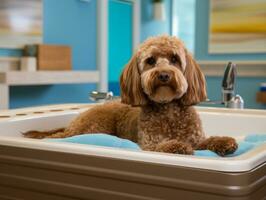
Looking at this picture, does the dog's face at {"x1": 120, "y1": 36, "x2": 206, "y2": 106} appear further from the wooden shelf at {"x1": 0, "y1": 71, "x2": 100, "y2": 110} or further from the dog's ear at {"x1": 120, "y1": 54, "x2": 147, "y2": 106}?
the wooden shelf at {"x1": 0, "y1": 71, "x2": 100, "y2": 110}

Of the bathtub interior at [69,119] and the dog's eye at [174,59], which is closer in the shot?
the bathtub interior at [69,119]

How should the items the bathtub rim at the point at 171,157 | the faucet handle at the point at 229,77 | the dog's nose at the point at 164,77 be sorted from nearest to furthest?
1. the bathtub rim at the point at 171,157
2. the dog's nose at the point at 164,77
3. the faucet handle at the point at 229,77

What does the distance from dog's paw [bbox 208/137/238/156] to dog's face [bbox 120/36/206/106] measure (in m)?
0.16

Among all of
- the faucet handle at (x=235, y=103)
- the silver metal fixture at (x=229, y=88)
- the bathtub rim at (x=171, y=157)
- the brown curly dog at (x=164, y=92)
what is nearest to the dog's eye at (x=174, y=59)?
the brown curly dog at (x=164, y=92)

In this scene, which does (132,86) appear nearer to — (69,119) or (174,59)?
(174,59)

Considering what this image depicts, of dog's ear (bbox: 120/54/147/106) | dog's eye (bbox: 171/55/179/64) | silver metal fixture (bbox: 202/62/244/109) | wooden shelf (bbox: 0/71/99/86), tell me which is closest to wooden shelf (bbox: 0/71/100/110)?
wooden shelf (bbox: 0/71/99/86)

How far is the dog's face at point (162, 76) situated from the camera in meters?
1.08

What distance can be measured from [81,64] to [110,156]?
3099mm

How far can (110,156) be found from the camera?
2.78 feet

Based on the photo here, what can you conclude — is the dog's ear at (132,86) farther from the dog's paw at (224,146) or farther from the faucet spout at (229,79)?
the faucet spout at (229,79)

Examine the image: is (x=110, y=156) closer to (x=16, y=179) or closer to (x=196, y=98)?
(x=16, y=179)

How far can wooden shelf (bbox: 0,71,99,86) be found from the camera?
2.72 metres

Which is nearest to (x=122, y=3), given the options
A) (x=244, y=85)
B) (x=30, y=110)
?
(x=244, y=85)

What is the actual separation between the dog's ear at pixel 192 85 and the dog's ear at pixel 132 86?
111 millimetres
